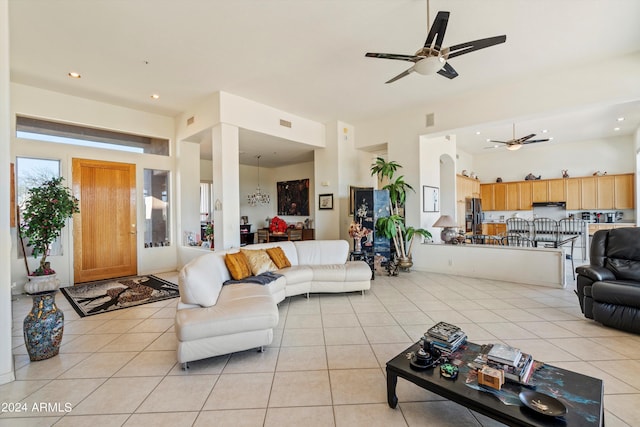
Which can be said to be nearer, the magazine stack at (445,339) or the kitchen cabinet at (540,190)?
the magazine stack at (445,339)

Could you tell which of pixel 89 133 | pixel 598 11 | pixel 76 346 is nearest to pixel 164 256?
pixel 89 133

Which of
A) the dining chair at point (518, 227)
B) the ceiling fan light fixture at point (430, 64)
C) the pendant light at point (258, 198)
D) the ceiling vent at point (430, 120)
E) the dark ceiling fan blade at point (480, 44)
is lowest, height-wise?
the dining chair at point (518, 227)

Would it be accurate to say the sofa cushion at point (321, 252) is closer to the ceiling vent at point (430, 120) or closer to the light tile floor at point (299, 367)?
the light tile floor at point (299, 367)

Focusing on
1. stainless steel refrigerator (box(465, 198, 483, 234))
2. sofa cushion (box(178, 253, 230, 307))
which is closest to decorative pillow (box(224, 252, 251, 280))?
sofa cushion (box(178, 253, 230, 307))

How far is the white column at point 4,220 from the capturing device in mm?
2219

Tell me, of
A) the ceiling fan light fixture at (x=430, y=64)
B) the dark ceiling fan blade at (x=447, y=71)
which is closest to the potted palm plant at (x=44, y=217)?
the ceiling fan light fixture at (x=430, y=64)

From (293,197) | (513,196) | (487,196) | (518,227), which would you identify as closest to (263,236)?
(293,197)

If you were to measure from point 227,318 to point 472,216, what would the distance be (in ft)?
29.0

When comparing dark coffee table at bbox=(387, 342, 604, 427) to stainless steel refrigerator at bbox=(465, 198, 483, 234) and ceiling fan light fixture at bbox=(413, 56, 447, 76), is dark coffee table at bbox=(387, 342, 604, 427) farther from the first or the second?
stainless steel refrigerator at bbox=(465, 198, 483, 234)

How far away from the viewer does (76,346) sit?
2.87 meters

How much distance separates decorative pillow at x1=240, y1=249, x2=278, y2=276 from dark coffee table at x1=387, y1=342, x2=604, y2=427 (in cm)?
247

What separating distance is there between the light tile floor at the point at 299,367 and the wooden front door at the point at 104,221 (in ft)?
4.67

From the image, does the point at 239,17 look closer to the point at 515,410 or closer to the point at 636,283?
the point at 515,410

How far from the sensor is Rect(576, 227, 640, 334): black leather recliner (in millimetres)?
2943
